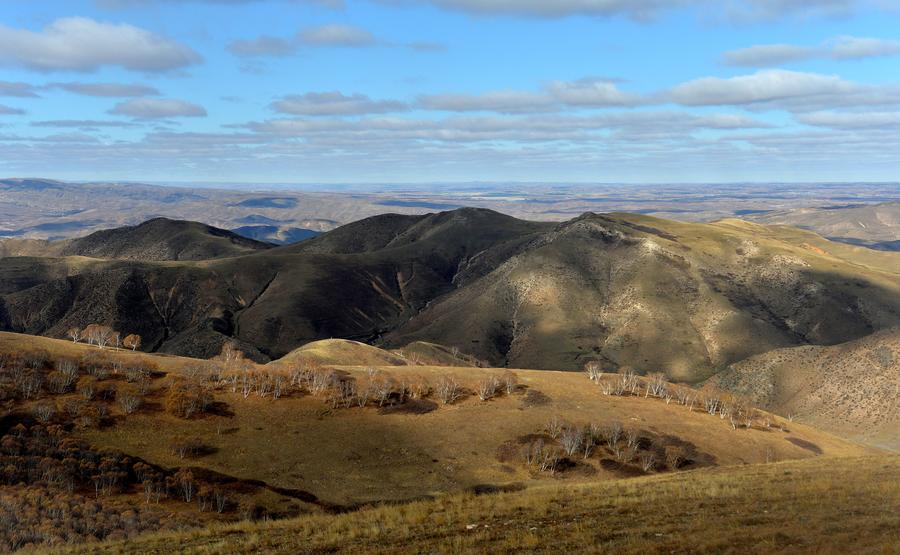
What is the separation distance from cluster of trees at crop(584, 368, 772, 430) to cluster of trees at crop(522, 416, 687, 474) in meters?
22.5

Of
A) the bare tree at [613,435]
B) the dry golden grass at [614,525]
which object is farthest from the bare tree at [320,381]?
the dry golden grass at [614,525]

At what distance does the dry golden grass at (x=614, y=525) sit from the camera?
27328 mm

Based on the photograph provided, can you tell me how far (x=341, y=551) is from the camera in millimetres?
30062

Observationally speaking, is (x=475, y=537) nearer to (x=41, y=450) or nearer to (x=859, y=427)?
(x=41, y=450)

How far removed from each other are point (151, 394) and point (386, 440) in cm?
3648

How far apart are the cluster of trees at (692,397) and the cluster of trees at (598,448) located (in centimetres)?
2246

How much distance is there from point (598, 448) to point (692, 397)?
128 feet

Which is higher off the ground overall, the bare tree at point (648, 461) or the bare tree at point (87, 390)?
the bare tree at point (87, 390)

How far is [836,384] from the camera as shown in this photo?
172 m

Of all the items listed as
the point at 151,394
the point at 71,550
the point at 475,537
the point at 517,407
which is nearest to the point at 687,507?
the point at 475,537

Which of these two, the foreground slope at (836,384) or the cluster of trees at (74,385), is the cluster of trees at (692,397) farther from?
the cluster of trees at (74,385)

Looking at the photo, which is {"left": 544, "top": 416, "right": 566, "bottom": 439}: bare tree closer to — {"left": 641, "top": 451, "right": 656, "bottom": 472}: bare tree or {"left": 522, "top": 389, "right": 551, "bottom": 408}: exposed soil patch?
{"left": 522, "top": 389, "right": 551, "bottom": 408}: exposed soil patch

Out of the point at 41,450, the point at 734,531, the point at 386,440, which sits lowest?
the point at 386,440

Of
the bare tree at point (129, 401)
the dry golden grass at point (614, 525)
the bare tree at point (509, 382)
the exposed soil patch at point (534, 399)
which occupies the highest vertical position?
the dry golden grass at point (614, 525)
